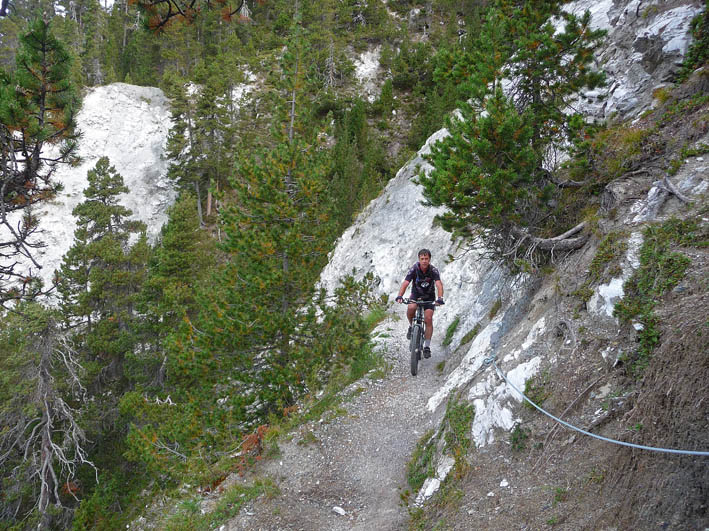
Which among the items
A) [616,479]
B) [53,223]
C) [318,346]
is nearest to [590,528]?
[616,479]

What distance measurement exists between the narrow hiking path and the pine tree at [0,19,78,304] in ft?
14.8

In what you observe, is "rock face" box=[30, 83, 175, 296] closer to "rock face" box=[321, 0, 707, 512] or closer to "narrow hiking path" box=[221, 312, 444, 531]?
"rock face" box=[321, 0, 707, 512]

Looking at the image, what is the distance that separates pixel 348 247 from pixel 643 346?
17.3 meters

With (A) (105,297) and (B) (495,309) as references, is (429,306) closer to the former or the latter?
(B) (495,309)

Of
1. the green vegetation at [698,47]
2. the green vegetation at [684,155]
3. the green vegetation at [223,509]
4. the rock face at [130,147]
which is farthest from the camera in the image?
the rock face at [130,147]

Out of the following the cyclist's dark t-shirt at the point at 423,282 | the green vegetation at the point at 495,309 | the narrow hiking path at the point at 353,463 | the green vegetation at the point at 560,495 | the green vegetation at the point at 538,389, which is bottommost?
the narrow hiking path at the point at 353,463

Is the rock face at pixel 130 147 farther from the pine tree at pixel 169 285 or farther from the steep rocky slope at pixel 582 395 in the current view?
the steep rocky slope at pixel 582 395

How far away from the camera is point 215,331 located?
905 centimetres

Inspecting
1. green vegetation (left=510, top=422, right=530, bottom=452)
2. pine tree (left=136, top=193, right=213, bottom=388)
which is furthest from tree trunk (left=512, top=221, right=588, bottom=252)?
pine tree (left=136, top=193, right=213, bottom=388)

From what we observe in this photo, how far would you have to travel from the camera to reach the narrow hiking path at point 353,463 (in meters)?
5.41

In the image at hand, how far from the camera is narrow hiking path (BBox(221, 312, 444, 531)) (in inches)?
213

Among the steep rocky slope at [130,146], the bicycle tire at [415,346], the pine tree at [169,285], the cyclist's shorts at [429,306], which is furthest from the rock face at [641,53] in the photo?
the steep rocky slope at [130,146]

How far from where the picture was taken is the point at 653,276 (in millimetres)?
4355

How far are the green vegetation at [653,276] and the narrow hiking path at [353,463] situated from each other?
134 inches
